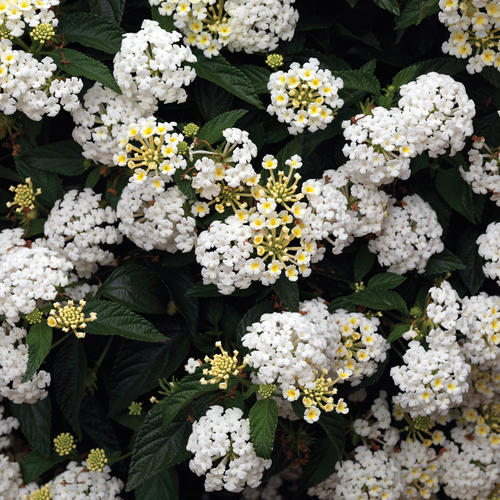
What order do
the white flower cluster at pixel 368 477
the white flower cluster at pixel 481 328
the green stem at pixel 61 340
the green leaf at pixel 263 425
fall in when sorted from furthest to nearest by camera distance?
the white flower cluster at pixel 368 477
the white flower cluster at pixel 481 328
the green stem at pixel 61 340
the green leaf at pixel 263 425

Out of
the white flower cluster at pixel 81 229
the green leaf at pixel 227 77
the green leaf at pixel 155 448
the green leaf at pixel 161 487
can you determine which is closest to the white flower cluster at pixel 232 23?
the green leaf at pixel 227 77

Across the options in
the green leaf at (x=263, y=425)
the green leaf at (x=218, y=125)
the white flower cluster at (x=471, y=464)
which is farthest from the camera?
the white flower cluster at (x=471, y=464)

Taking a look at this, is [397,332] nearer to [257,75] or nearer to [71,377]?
[257,75]

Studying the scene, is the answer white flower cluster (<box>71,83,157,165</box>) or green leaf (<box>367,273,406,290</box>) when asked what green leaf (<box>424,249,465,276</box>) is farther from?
white flower cluster (<box>71,83,157,165</box>)

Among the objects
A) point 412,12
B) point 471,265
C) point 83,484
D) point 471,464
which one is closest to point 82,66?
point 412,12

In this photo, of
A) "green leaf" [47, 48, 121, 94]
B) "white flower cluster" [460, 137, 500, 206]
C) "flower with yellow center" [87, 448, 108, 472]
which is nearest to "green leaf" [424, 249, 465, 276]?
"white flower cluster" [460, 137, 500, 206]

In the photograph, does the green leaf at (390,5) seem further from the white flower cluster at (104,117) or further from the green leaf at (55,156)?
the green leaf at (55,156)
